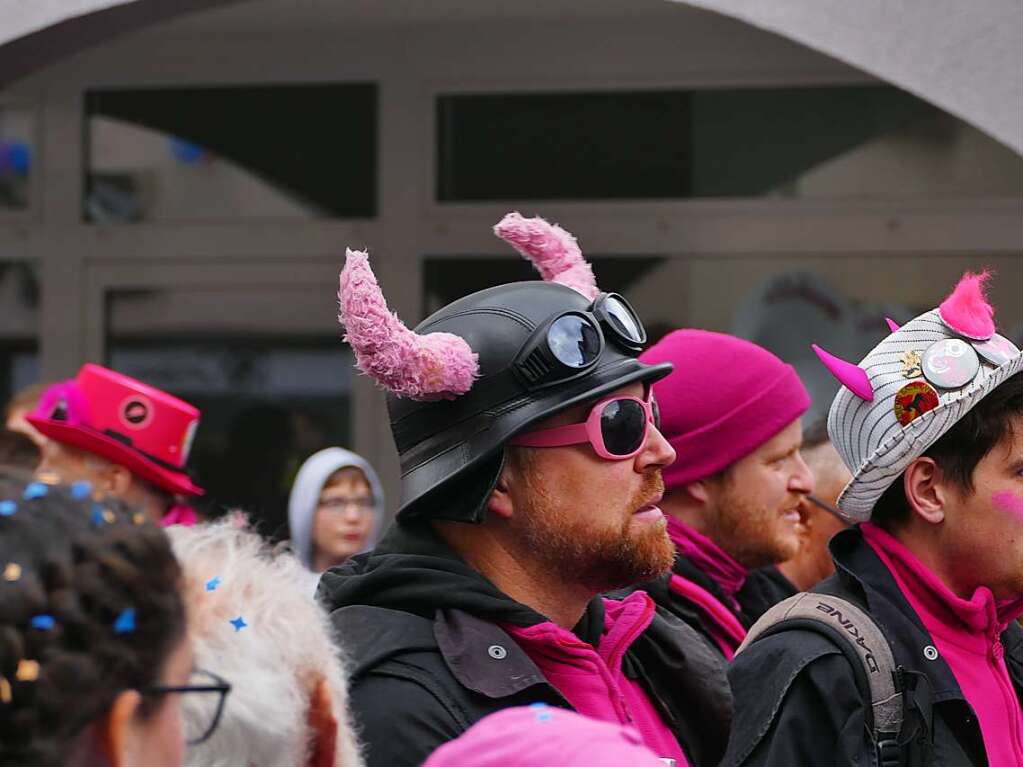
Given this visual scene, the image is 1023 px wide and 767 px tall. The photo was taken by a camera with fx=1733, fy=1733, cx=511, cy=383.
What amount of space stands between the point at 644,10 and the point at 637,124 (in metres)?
0.54

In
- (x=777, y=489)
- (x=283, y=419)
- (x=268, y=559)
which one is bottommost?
(x=283, y=419)

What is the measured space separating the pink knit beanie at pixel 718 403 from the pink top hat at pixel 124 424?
1.51 meters

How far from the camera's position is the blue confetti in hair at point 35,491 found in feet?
5.31

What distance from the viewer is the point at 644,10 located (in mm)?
8172

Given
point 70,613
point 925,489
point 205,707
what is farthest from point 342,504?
point 70,613

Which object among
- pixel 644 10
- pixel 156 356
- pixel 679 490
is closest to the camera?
pixel 679 490

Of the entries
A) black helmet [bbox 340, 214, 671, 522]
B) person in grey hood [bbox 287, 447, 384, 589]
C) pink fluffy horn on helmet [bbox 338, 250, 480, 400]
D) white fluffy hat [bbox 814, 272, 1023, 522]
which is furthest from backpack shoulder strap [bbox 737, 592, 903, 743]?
person in grey hood [bbox 287, 447, 384, 589]

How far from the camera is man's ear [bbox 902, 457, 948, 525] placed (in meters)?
3.26

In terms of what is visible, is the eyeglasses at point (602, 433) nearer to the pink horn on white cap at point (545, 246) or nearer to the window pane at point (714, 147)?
the pink horn on white cap at point (545, 246)

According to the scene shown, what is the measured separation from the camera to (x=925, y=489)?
328 centimetres

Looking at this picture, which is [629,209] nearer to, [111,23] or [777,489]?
[111,23]

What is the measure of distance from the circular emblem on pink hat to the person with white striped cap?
93.0 inches

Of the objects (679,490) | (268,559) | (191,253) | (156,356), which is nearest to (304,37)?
(191,253)

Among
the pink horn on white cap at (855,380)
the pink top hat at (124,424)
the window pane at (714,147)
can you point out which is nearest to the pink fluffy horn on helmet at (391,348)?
the pink horn on white cap at (855,380)
